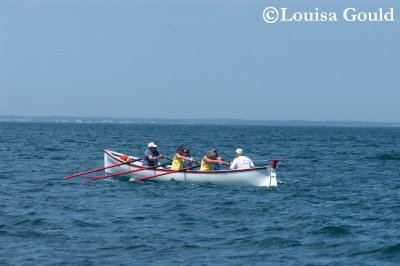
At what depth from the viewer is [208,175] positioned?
29.0 m

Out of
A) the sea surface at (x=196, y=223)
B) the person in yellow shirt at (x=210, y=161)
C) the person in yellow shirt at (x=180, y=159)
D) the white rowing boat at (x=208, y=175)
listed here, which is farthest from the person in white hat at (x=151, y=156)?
the person in yellow shirt at (x=210, y=161)

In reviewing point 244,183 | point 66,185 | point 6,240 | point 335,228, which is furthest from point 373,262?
point 66,185

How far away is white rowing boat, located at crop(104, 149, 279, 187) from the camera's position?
27656mm

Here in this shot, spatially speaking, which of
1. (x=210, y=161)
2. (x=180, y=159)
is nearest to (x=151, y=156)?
(x=180, y=159)

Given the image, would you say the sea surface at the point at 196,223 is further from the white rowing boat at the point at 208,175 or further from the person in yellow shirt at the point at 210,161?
the person in yellow shirt at the point at 210,161

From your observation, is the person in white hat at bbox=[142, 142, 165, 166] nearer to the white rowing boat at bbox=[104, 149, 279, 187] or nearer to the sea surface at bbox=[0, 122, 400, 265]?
the white rowing boat at bbox=[104, 149, 279, 187]

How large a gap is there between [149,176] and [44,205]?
8365 mm

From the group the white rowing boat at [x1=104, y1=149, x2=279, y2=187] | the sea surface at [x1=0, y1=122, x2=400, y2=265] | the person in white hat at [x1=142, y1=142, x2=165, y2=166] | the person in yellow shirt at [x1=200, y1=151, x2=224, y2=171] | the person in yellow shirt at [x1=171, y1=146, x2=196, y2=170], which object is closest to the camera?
the sea surface at [x1=0, y1=122, x2=400, y2=265]

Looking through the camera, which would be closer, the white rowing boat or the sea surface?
the sea surface

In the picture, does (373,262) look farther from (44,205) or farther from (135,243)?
(44,205)

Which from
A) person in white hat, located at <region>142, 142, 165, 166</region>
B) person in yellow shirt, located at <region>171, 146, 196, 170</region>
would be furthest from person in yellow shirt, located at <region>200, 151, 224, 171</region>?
person in white hat, located at <region>142, 142, 165, 166</region>

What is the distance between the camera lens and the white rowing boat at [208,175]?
2766 cm

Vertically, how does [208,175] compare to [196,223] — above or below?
above

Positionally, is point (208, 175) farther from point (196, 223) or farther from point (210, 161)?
point (196, 223)
